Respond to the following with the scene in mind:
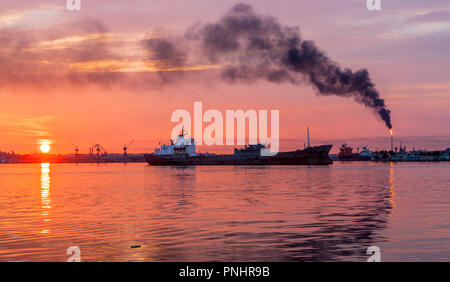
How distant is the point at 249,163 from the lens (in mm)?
193750

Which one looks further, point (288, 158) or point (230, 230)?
point (288, 158)

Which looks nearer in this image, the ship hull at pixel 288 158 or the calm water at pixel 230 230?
the calm water at pixel 230 230

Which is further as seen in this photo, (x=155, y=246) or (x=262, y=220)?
(x=262, y=220)

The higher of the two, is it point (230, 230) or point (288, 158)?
point (230, 230)

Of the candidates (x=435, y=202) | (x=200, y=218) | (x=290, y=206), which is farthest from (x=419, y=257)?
(x=435, y=202)

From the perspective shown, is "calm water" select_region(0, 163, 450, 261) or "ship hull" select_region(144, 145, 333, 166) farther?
"ship hull" select_region(144, 145, 333, 166)

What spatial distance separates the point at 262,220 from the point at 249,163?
167662mm
